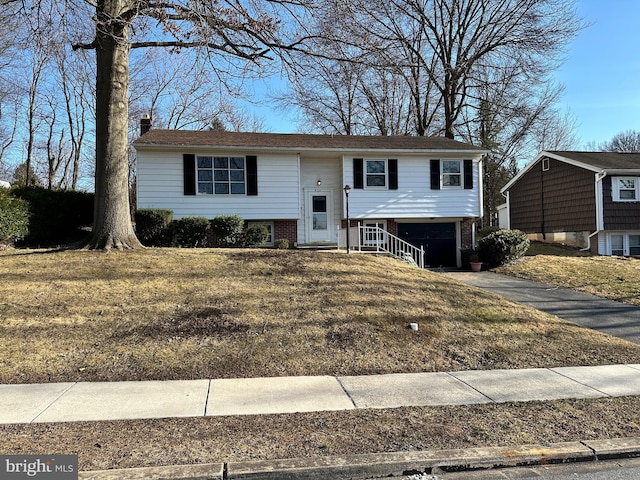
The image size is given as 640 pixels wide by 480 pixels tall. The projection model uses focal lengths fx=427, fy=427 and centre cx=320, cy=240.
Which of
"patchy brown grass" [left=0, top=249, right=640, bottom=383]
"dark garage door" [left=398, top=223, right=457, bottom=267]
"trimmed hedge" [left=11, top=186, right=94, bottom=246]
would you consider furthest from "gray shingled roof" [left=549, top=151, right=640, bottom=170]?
"trimmed hedge" [left=11, top=186, right=94, bottom=246]

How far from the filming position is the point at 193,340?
6.77 m

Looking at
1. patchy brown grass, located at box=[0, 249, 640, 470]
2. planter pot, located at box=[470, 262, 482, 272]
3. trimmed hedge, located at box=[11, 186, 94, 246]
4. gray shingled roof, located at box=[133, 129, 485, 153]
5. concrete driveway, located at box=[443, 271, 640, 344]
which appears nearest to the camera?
patchy brown grass, located at box=[0, 249, 640, 470]

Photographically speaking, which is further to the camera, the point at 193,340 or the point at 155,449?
the point at 193,340

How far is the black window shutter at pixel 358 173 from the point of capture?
17469 mm

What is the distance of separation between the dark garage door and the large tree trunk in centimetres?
1190

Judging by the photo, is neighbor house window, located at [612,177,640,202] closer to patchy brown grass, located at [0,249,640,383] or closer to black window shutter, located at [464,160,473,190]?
black window shutter, located at [464,160,473,190]

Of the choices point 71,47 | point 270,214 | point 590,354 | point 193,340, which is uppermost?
point 71,47

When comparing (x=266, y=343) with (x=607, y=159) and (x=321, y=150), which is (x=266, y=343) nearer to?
(x=321, y=150)

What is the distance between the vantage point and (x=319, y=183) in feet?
58.1

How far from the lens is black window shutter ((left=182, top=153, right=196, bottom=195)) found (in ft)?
52.3

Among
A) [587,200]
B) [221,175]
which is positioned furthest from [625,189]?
[221,175]

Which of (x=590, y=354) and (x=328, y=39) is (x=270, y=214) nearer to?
(x=328, y=39)

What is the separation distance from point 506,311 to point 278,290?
483cm

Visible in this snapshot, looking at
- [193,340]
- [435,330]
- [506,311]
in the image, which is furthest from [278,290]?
[506,311]
